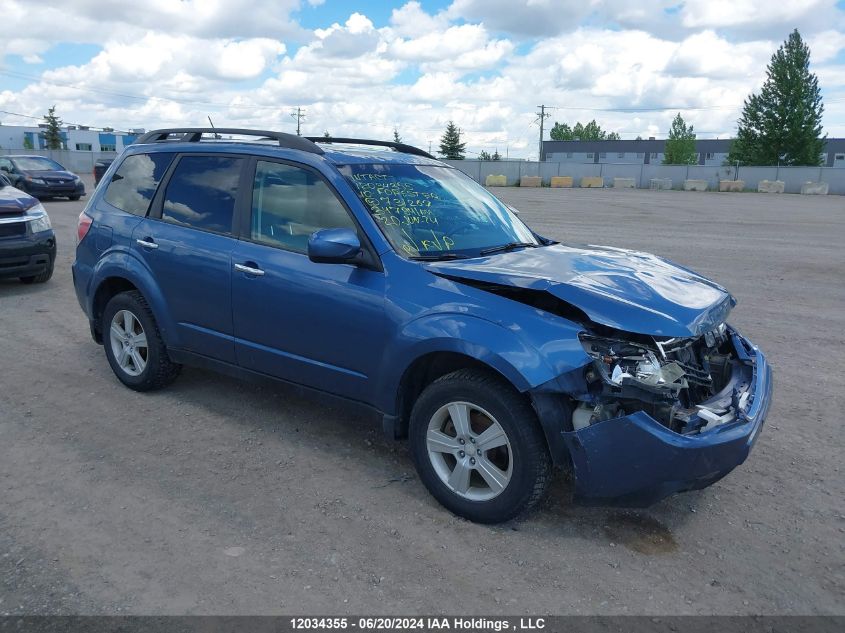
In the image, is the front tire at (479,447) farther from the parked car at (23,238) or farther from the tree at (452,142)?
the tree at (452,142)

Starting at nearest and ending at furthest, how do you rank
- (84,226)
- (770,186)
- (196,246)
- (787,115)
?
(196,246) → (84,226) → (770,186) → (787,115)

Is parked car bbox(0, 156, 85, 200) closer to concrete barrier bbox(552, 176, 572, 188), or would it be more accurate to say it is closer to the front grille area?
the front grille area

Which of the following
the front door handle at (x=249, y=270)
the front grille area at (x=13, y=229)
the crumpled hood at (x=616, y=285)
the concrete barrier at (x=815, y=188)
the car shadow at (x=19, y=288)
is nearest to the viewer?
the crumpled hood at (x=616, y=285)

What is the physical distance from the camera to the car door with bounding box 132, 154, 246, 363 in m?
4.64

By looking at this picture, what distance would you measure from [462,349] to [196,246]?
87.5 inches

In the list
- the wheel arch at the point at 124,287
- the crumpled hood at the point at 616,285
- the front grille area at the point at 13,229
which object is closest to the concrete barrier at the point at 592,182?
the front grille area at the point at 13,229

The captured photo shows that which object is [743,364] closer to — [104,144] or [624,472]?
[624,472]

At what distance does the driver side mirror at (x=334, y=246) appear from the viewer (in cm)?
377

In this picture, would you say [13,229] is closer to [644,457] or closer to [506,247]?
[506,247]

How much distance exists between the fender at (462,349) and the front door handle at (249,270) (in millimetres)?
1065

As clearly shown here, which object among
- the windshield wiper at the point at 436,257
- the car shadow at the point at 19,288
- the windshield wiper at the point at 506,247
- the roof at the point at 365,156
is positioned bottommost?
the car shadow at the point at 19,288

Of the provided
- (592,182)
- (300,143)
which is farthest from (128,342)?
(592,182)

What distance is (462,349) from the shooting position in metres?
3.48

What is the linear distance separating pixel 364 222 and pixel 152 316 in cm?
208
